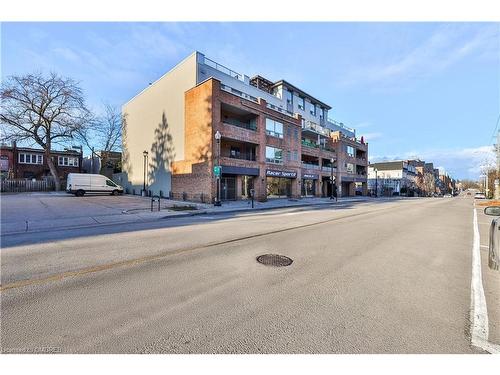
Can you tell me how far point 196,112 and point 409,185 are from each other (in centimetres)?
8036

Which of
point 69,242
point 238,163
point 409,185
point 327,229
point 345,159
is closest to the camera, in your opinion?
point 69,242

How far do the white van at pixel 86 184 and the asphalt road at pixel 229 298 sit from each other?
22.7 m

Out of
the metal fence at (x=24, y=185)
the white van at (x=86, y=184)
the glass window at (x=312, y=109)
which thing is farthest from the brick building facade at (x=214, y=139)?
the metal fence at (x=24, y=185)

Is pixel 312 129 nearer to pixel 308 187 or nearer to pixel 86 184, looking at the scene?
pixel 308 187

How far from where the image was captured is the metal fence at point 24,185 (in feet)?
107

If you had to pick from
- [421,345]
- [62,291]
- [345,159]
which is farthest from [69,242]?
[345,159]

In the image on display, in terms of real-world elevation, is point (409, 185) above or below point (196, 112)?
below

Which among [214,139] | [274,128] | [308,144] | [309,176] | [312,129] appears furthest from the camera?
[312,129]

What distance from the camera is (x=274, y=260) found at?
5516 mm

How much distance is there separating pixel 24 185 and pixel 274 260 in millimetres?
44199

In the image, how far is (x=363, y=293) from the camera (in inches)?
156

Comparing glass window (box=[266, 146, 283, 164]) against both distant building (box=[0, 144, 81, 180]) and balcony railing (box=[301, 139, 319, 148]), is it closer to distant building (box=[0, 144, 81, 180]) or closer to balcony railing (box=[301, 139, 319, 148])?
balcony railing (box=[301, 139, 319, 148])

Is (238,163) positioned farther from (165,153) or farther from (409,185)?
(409,185)

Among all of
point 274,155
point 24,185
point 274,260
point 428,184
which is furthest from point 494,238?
point 428,184
